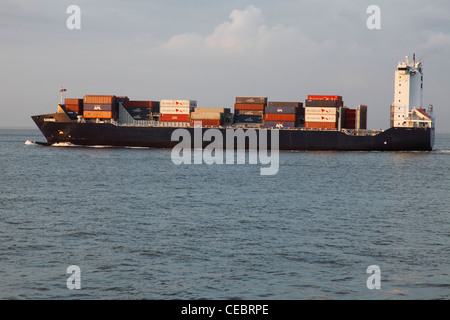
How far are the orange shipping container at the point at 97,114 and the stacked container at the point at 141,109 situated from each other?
9.97 feet

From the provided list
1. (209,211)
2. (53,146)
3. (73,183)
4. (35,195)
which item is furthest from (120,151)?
(209,211)

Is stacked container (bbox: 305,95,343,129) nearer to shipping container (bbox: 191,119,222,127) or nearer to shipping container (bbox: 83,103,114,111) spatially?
shipping container (bbox: 191,119,222,127)

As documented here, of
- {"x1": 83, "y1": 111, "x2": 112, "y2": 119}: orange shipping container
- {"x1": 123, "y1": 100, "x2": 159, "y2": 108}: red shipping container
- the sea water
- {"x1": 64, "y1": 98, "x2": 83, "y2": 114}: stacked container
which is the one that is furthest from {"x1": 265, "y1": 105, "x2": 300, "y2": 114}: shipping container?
the sea water

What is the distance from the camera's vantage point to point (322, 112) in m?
74.5

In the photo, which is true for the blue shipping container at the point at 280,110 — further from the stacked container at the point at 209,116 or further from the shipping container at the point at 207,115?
the shipping container at the point at 207,115

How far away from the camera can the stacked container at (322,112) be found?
74.4m

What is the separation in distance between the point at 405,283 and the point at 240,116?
63.5 m

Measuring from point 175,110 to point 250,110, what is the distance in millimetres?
10893

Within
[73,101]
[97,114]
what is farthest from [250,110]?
[73,101]

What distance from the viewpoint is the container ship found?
236 feet

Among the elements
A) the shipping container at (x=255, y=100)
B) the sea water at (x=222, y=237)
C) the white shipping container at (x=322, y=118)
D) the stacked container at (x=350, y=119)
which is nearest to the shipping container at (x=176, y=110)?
the shipping container at (x=255, y=100)

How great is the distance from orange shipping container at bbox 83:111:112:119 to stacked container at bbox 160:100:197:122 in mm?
7566

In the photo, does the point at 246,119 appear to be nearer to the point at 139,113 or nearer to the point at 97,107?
the point at 139,113
